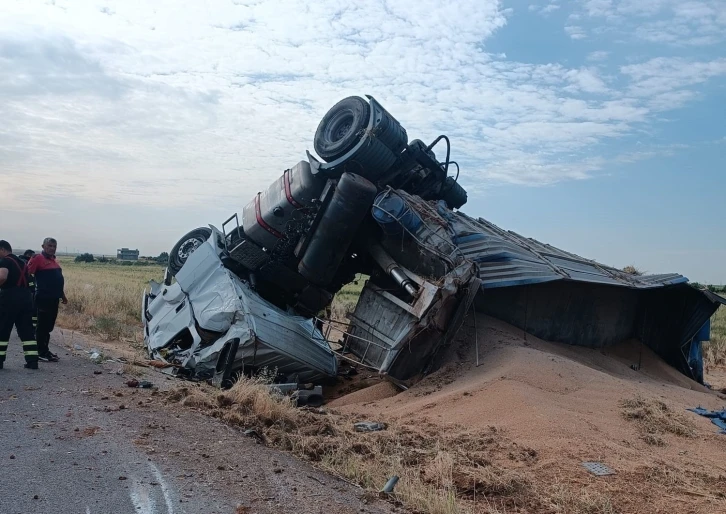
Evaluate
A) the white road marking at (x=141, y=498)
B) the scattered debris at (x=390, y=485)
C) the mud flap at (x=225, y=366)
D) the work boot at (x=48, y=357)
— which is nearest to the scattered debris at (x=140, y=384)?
the mud flap at (x=225, y=366)

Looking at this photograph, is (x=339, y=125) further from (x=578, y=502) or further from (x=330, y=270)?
(x=578, y=502)

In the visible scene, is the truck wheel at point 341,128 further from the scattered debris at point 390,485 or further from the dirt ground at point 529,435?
the scattered debris at point 390,485

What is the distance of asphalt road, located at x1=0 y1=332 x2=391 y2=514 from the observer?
416 cm

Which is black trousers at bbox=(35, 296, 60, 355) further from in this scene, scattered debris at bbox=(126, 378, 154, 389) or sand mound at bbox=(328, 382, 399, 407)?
sand mound at bbox=(328, 382, 399, 407)

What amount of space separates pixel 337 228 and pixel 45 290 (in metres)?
4.16

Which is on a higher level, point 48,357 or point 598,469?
point 598,469

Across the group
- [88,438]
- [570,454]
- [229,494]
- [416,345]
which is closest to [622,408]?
[570,454]

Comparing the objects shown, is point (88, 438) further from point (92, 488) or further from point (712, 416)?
point (712, 416)

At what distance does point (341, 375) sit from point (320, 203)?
2.82m

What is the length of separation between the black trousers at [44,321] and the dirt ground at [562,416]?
418 cm

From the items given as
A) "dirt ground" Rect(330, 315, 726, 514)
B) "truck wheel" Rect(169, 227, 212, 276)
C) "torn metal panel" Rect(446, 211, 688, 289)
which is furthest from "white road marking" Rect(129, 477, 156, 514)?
"truck wheel" Rect(169, 227, 212, 276)

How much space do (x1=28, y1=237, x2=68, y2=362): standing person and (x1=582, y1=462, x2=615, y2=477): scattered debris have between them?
286 inches

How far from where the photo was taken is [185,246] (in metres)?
13.5

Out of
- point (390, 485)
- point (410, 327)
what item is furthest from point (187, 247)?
point (390, 485)
